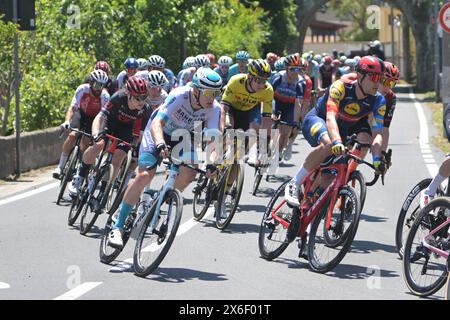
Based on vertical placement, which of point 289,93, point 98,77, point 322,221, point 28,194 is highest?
point 98,77

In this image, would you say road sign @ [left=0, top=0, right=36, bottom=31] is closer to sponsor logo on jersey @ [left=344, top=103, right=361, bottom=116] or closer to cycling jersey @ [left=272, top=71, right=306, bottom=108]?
cycling jersey @ [left=272, top=71, right=306, bottom=108]

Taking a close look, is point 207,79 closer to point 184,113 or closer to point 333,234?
point 184,113

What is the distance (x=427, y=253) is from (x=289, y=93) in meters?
9.15

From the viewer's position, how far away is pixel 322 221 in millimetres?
10102

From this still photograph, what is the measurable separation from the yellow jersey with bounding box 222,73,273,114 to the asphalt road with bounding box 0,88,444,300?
1.28 metres

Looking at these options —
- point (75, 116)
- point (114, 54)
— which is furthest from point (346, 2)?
point (75, 116)

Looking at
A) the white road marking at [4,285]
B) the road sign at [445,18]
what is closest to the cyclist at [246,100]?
the white road marking at [4,285]

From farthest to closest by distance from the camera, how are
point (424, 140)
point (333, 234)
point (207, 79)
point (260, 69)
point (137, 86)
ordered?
point (424, 140) → point (260, 69) → point (137, 86) → point (207, 79) → point (333, 234)

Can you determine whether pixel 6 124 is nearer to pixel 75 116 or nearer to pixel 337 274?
pixel 75 116

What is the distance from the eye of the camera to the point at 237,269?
33.4ft

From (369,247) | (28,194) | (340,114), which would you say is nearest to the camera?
(340,114)

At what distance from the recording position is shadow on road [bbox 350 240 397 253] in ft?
37.1

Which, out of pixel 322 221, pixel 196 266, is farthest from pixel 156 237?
pixel 322 221
